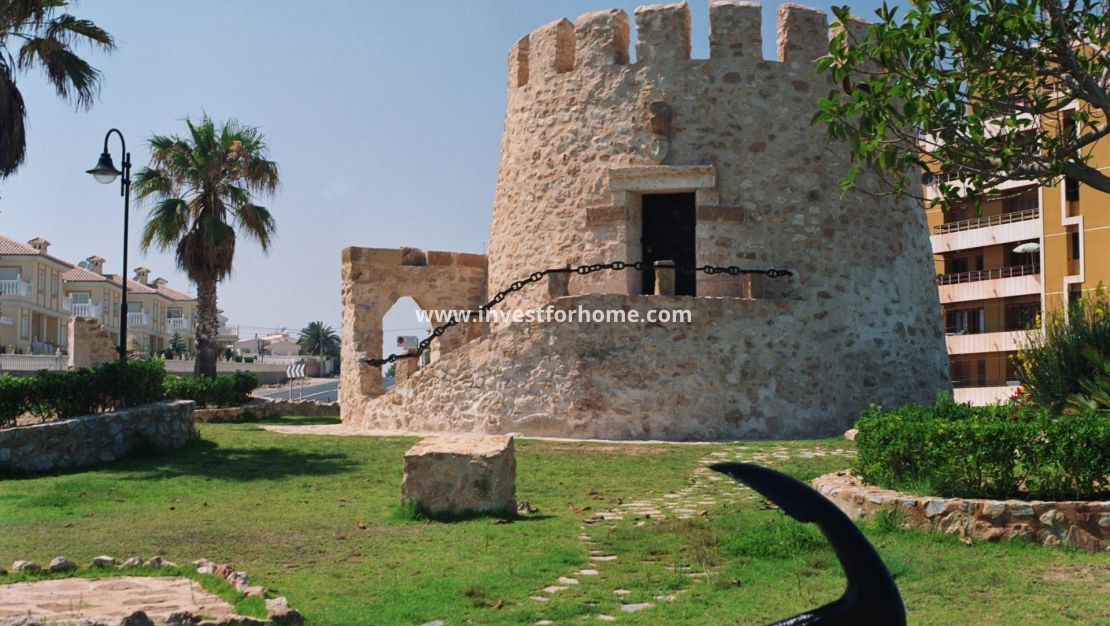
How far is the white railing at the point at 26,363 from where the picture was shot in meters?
34.5

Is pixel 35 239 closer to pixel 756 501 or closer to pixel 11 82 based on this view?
pixel 11 82

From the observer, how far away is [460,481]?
29.0 feet

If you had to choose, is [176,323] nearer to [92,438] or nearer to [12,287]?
[12,287]

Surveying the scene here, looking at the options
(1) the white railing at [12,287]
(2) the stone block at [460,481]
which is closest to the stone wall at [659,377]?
(2) the stone block at [460,481]

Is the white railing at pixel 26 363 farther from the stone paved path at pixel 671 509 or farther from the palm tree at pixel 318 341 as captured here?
the palm tree at pixel 318 341

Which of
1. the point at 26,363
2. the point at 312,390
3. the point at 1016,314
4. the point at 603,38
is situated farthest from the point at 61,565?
the point at 312,390

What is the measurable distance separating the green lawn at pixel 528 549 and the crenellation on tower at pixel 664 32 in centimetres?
820

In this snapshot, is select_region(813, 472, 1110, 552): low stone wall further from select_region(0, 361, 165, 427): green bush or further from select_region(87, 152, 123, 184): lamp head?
select_region(87, 152, 123, 184): lamp head

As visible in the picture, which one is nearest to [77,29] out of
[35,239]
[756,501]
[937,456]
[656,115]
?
[656,115]

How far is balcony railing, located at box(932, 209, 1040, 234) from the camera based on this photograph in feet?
138

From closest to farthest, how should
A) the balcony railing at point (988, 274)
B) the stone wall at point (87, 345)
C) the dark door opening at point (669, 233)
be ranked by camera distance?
the dark door opening at point (669, 233)
the stone wall at point (87, 345)
the balcony railing at point (988, 274)

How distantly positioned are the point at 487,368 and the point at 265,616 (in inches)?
432

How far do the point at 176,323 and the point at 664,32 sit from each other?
70680 mm

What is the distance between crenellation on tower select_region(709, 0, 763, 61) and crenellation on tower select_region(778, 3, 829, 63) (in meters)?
0.48
